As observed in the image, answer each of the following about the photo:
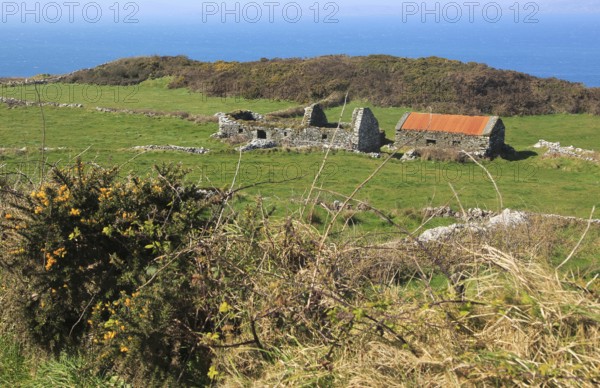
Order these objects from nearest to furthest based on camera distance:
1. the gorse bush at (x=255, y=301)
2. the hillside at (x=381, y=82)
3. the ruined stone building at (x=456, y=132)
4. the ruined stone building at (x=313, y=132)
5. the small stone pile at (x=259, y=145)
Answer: the gorse bush at (x=255, y=301), the small stone pile at (x=259, y=145), the ruined stone building at (x=313, y=132), the ruined stone building at (x=456, y=132), the hillside at (x=381, y=82)

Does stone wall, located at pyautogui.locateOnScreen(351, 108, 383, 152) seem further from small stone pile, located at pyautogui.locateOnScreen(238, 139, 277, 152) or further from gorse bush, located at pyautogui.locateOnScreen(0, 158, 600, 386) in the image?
gorse bush, located at pyautogui.locateOnScreen(0, 158, 600, 386)

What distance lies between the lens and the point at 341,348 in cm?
457

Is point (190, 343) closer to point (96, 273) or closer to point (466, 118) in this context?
point (96, 273)

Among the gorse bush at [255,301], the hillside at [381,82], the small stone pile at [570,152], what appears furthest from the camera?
the hillside at [381,82]

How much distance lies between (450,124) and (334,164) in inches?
342

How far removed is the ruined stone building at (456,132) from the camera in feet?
105

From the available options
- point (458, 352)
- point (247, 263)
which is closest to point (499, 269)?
point (458, 352)

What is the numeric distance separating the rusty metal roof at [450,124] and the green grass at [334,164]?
269cm

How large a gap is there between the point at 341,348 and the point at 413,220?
14.6 m

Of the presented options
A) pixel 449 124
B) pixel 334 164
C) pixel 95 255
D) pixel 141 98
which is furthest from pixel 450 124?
pixel 95 255

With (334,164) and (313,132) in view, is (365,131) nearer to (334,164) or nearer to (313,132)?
(313,132)

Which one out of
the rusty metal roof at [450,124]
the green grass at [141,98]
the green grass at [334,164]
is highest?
the green grass at [141,98]

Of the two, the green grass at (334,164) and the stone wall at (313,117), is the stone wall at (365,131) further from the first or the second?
the stone wall at (313,117)

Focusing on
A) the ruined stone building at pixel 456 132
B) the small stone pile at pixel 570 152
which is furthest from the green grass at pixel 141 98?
the small stone pile at pixel 570 152
